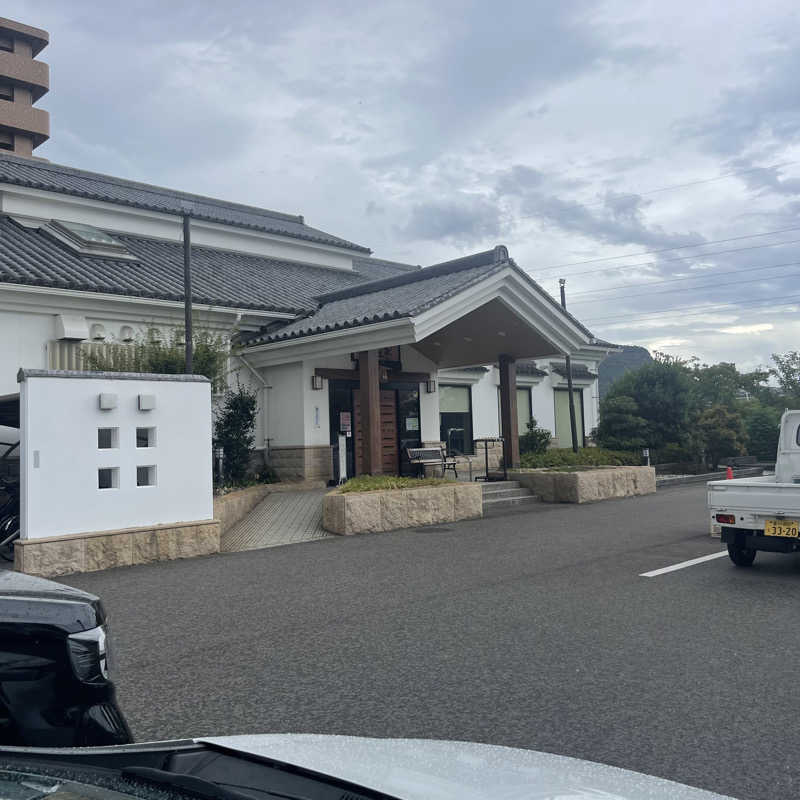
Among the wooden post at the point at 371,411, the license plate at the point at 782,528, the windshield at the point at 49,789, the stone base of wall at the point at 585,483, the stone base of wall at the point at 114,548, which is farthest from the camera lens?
the stone base of wall at the point at 585,483

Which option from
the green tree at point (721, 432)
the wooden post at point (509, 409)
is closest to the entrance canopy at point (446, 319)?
the wooden post at point (509, 409)

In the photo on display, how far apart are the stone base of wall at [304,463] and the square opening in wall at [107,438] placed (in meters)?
6.98

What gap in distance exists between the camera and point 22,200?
58.2ft

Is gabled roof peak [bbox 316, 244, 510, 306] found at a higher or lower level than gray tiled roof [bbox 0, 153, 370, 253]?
lower

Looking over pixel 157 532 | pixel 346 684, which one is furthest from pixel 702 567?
pixel 157 532

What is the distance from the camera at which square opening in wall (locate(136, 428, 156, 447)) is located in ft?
33.9

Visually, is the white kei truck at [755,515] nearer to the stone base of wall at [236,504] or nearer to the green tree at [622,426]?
the stone base of wall at [236,504]

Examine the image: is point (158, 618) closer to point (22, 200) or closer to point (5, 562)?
point (5, 562)

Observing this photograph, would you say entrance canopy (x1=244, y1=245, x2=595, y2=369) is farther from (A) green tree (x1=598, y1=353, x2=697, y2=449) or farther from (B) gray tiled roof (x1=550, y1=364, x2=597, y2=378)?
(B) gray tiled roof (x1=550, y1=364, x2=597, y2=378)

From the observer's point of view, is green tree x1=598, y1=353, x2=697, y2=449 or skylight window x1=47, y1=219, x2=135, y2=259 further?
green tree x1=598, y1=353, x2=697, y2=449

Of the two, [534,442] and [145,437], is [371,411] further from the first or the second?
[534,442]

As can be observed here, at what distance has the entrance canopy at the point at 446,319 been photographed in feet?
48.0

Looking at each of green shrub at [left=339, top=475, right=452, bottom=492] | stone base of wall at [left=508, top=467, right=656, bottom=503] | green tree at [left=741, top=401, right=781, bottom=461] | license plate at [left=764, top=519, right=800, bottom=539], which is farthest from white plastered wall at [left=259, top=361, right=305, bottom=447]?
green tree at [left=741, top=401, right=781, bottom=461]

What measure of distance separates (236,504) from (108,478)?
3.21 metres
